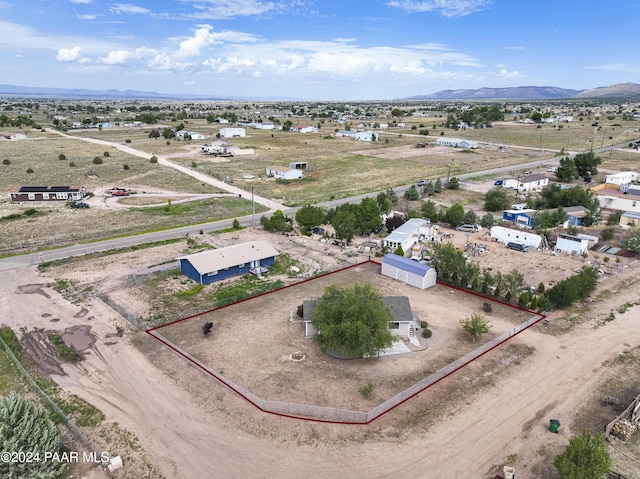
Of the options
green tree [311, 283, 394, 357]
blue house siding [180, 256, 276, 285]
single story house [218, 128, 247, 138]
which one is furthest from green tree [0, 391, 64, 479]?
single story house [218, 128, 247, 138]

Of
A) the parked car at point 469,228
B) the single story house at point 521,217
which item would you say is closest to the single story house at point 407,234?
the parked car at point 469,228

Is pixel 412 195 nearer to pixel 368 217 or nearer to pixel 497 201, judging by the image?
pixel 497 201

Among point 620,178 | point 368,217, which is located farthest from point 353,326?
point 620,178

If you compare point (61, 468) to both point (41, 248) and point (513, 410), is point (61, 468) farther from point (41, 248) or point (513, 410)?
point (41, 248)

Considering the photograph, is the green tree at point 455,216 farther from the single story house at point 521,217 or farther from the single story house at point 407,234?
the single story house at point 521,217

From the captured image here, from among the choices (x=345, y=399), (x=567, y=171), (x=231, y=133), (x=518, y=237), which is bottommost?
(x=345, y=399)

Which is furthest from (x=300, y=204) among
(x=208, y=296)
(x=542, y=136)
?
(x=542, y=136)
